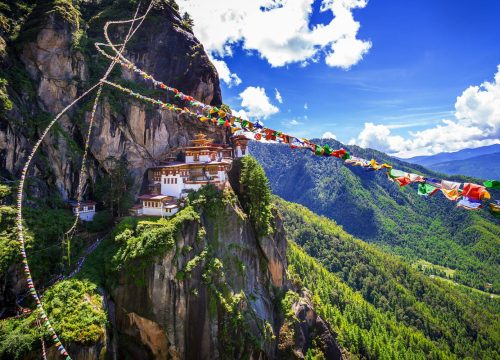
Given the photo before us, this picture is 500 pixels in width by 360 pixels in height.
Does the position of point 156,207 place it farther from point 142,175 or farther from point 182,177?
point 142,175

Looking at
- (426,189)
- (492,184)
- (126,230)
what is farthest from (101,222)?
(492,184)

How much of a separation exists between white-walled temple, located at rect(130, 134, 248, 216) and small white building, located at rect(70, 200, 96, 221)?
195 inches

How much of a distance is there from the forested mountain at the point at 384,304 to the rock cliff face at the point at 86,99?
3603 cm

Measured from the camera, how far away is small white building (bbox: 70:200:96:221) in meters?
38.0

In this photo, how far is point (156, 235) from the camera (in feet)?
104

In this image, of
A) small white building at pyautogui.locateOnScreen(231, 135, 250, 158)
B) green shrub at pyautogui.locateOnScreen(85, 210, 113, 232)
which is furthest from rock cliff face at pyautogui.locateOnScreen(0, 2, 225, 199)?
green shrub at pyautogui.locateOnScreen(85, 210, 113, 232)

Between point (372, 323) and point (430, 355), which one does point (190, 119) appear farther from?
point (430, 355)

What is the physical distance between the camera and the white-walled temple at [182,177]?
126ft

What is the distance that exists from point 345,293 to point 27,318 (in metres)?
90.9

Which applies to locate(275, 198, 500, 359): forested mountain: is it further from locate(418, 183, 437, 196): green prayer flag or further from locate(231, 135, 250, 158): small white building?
locate(418, 183, 437, 196): green prayer flag

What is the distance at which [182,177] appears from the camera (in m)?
42.0

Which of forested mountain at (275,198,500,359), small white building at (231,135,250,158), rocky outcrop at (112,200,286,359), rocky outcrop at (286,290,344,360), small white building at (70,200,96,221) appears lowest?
forested mountain at (275,198,500,359)

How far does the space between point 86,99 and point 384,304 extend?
4505 inches

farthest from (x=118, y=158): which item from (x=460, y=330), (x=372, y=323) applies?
(x=460, y=330)
